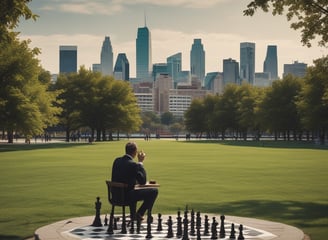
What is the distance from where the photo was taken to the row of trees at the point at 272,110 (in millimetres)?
100625

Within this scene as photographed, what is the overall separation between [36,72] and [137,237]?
58.9 metres

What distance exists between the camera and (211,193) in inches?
913

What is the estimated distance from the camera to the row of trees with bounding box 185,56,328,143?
10062 centimetres

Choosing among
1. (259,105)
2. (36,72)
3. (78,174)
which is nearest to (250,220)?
(78,174)

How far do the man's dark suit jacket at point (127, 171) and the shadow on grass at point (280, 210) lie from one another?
4.88 m

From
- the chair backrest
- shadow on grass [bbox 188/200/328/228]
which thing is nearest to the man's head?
the chair backrest

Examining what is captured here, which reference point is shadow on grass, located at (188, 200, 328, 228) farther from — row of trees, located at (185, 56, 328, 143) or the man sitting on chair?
row of trees, located at (185, 56, 328, 143)

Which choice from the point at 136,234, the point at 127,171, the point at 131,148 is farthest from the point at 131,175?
the point at 136,234

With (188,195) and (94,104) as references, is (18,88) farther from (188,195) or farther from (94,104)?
(94,104)

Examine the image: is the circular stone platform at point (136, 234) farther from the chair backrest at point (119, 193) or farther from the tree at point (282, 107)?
the tree at point (282, 107)

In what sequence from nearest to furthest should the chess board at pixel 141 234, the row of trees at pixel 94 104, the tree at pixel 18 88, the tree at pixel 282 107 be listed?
the chess board at pixel 141 234
the tree at pixel 18 88
the row of trees at pixel 94 104
the tree at pixel 282 107

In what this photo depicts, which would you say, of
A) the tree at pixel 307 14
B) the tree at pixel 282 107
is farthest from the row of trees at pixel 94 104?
the tree at pixel 307 14

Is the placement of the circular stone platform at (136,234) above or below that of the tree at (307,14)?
below

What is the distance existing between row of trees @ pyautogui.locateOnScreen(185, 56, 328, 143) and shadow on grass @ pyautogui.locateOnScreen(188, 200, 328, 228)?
32.7m
